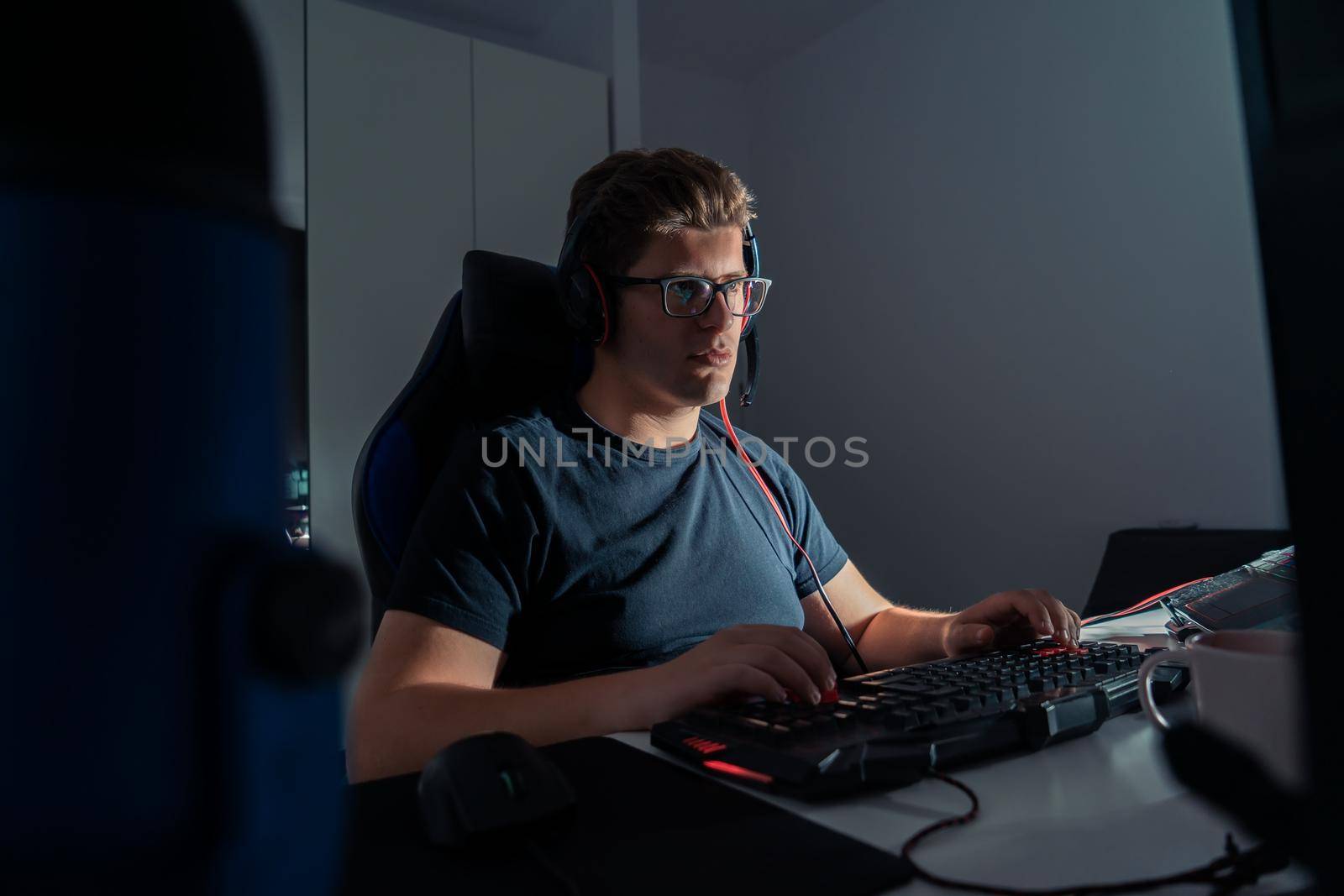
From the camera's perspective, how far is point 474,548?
37.8 inches

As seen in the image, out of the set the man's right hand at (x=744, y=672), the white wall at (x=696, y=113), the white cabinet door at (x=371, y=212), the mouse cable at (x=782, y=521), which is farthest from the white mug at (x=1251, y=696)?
the white wall at (x=696, y=113)

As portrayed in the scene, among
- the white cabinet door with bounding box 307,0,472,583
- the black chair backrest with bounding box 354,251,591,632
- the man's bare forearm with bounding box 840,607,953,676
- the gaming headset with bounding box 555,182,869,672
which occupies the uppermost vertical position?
the white cabinet door with bounding box 307,0,472,583

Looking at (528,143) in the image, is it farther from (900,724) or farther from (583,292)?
(900,724)

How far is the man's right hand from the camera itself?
0.67 m

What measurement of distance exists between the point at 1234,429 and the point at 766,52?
2333 millimetres

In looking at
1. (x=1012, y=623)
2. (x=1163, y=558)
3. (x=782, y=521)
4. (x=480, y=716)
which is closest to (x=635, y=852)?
(x=480, y=716)

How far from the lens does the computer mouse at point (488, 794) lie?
43cm

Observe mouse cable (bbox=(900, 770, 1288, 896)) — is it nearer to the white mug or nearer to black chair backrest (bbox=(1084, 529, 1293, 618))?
the white mug

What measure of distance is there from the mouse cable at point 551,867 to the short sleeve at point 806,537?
0.92 meters

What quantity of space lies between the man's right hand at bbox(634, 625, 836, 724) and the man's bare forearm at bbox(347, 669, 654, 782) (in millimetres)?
28

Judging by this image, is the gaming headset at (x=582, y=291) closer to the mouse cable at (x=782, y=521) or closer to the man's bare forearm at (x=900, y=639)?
the mouse cable at (x=782, y=521)

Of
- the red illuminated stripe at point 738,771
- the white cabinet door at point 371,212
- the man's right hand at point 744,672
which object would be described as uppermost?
the white cabinet door at point 371,212

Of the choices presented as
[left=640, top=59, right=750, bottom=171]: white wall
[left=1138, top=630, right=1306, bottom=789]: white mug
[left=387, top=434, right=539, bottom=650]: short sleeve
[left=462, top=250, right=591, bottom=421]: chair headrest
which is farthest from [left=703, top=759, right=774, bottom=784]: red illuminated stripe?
[left=640, top=59, right=750, bottom=171]: white wall

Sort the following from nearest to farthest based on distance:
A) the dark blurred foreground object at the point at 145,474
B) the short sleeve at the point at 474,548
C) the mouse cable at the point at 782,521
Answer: the dark blurred foreground object at the point at 145,474 → the short sleeve at the point at 474,548 → the mouse cable at the point at 782,521
